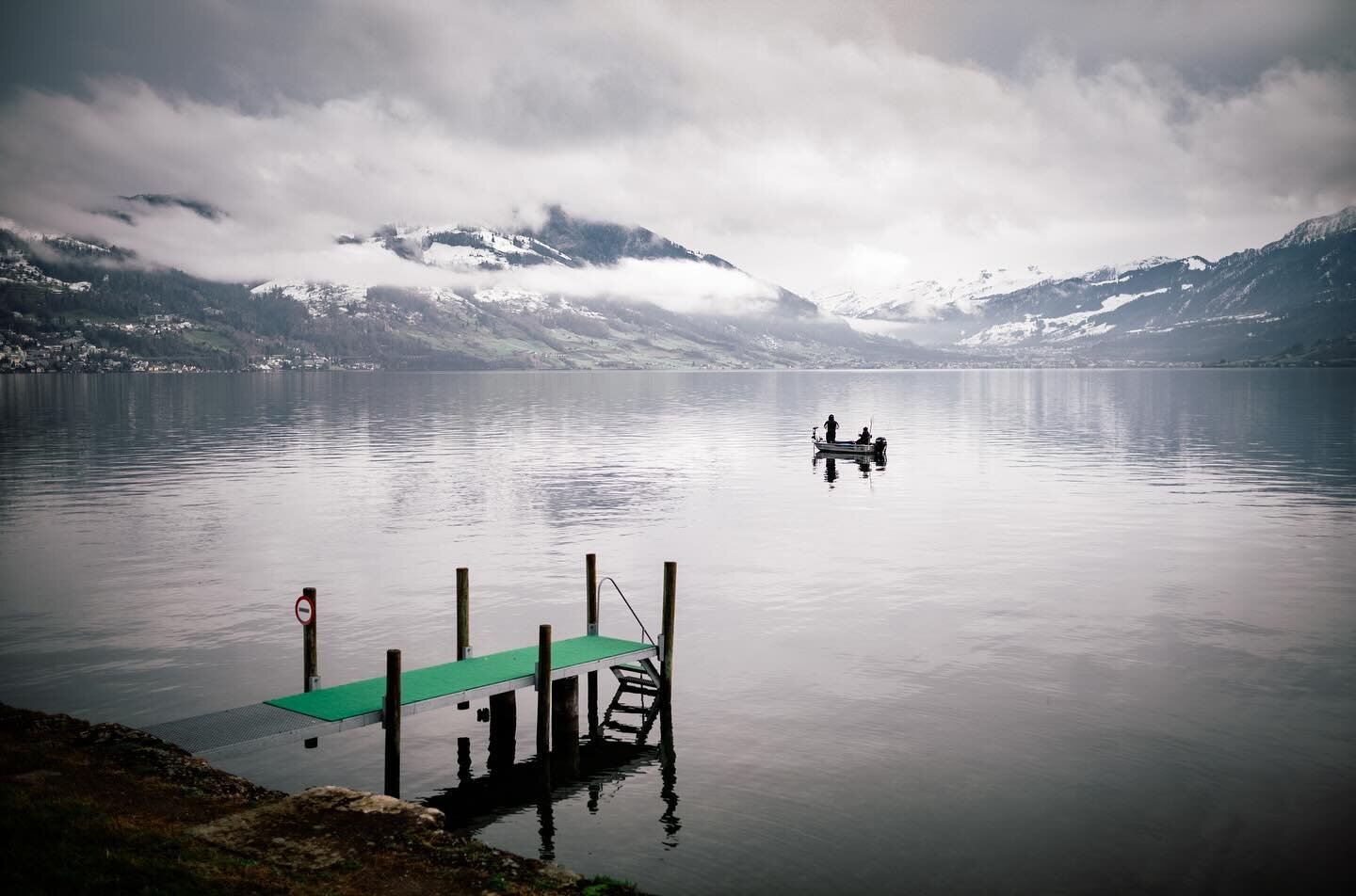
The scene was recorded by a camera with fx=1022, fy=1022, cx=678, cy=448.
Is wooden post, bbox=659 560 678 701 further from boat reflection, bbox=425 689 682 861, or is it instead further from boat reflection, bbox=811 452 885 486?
boat reflection, bbox=811 452 885 486

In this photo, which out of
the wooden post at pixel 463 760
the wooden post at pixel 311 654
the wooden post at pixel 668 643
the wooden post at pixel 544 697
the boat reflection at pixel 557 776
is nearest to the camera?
the boat reflection at pixel 557 776

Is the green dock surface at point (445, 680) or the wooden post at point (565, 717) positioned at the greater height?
the green dock surface at point (445, 680)

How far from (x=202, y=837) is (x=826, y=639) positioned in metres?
22.9

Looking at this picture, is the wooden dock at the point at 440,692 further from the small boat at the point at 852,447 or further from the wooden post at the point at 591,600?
the small boat at the point at 852,447

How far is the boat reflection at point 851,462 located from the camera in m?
91.3

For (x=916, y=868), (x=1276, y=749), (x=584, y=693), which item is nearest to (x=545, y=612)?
(x=584, y=693)

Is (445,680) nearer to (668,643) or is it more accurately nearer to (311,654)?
(311,654)

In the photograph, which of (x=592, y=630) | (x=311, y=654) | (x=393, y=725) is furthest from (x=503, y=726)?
(x=592, y=630)

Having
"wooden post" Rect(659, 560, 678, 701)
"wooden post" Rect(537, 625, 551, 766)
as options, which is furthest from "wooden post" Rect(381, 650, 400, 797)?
"wooden post" Rect(659, 560, 678, 701)

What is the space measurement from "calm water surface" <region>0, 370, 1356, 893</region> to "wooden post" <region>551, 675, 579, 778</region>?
92cm

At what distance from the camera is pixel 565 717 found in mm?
27969

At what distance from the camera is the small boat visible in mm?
99000

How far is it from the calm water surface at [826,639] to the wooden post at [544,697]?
1.20 meters

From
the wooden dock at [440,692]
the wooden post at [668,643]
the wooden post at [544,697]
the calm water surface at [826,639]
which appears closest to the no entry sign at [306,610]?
the wooden dock at [440,692]
